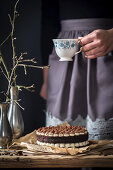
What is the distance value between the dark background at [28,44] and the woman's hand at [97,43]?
54 cm

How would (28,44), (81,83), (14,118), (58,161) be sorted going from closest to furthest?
1. (58,161)
2. (14,118)
3. (81,83)
4. (28,44)

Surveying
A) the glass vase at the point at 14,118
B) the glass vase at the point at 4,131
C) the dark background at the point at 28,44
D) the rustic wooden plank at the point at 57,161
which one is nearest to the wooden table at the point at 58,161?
the rustic wooden plank at the point at 57,161

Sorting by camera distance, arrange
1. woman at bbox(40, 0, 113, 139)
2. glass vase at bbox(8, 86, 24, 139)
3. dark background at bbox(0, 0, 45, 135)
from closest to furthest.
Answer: glass vase at bbox(8, 86, 24, 139) < woman at bbox(40, 0, 113, 139) < dark background at bbox(0, 0, 45, 135)

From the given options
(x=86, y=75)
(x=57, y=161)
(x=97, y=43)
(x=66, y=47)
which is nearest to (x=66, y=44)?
(x=66, y=47)

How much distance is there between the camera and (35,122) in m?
1.99

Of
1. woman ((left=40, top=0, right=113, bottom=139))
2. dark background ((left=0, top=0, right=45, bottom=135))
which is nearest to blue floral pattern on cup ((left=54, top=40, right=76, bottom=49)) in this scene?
woman ((left=40, top=0, right=113, bottom=139))

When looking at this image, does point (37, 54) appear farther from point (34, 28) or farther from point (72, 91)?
point (72, 91)

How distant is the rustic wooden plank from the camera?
1.06m

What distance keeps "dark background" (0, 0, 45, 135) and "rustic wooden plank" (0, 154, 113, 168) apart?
0.85 metres

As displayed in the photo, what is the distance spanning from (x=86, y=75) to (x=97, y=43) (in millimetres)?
180

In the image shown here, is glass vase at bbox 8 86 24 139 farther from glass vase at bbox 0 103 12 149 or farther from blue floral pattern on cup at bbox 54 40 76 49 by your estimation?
blue floral pattern on cup at bbox 54 40 76 49

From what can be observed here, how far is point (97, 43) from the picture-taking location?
1.41 meters

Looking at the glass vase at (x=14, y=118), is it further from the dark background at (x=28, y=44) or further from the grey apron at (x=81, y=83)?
the dark background at (x=28, y=44)

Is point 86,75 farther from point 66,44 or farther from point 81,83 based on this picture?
point 66,44
